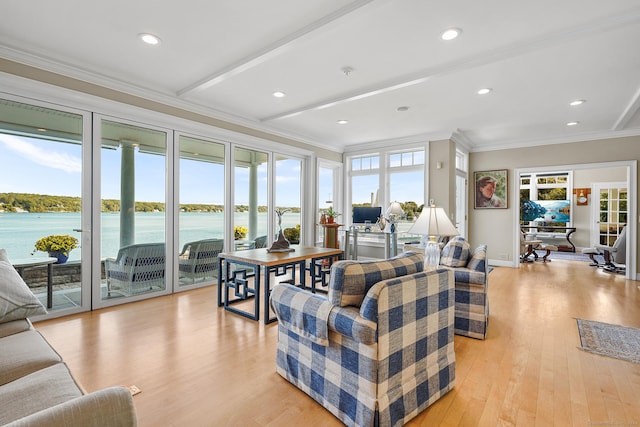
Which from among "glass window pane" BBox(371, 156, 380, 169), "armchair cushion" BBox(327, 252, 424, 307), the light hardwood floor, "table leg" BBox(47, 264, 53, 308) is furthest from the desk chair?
"table leg" BBox(47, 264, 53, 308)

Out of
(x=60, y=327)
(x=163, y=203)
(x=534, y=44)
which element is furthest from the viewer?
(x=163, y=203)

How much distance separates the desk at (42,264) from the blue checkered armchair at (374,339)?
272 centimetres

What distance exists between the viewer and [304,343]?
76.0 inches

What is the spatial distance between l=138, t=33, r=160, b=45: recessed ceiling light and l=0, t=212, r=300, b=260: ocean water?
1.94 m

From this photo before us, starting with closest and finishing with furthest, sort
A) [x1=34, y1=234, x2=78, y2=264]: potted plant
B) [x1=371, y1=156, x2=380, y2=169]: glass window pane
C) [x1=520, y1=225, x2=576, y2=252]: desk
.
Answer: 1. [x1=34, y1=234, x2=78, y2=264]: potted plant
2. [x1=371, y1=156, x2=380, y2=169]: glass window pane
3. [x1=520, y1=225, x2=576, y2=252]: desk

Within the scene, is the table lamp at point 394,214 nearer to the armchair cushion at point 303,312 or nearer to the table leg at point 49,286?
the armchair cushion at point 303,312

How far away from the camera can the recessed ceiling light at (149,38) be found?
265 cm

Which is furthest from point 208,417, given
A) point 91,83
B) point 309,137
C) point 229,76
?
point 309,137

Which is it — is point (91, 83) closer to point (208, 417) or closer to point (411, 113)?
point (208, 417)

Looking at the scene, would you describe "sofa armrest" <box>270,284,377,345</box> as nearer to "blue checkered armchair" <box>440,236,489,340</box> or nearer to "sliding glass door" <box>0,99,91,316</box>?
"blue checkered armchair" <box>440,236,489,340</box>

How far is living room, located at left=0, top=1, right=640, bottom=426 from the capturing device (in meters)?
1.97

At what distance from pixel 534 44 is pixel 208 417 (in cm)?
360

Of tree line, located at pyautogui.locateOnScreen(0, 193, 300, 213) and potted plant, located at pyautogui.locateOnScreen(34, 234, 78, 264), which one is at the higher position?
tree line, located at pyautogui.locateOnScreen(0, 193, 300, 213)

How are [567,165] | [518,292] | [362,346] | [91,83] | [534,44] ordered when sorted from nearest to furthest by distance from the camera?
[362,346] < [534,44] < [91,83] < [518,292] < [567,165]
